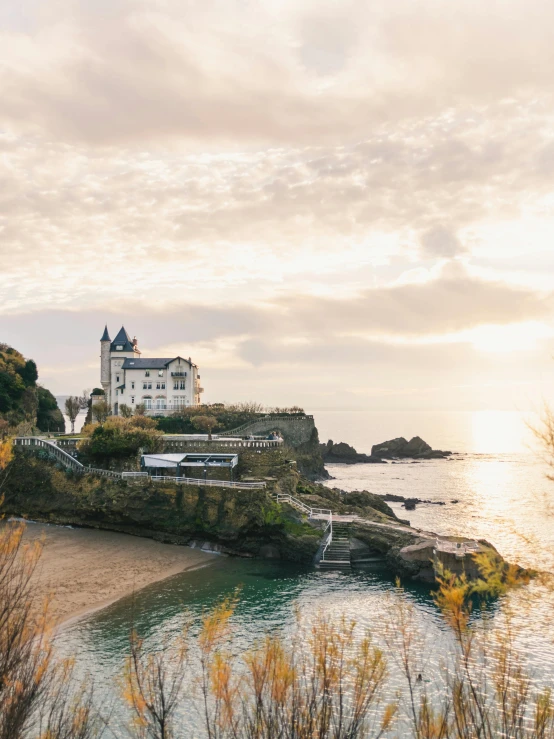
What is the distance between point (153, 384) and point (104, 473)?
4125 centimetres

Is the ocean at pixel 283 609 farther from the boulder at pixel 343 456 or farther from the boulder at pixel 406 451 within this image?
the boulder at pixel 406 451

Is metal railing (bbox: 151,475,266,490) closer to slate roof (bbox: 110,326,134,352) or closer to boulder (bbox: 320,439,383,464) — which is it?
slate roof (bbox: 110,326,134,352)

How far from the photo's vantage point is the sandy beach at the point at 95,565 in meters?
29.8

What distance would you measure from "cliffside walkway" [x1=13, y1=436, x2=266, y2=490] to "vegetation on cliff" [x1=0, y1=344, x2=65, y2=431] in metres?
19.1

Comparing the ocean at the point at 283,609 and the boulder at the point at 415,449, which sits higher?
the boulder at the point at 415,449

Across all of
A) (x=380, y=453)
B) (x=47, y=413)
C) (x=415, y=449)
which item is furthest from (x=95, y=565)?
(x=415, y=449)

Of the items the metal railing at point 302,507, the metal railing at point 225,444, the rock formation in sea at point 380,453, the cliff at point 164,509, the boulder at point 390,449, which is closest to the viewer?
the cliff at point 164,509

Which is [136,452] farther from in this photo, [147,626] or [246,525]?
[147,626]

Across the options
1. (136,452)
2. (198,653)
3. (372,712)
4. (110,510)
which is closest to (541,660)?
(372,712)

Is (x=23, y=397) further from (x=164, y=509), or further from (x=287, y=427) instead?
(x=164, y=509)

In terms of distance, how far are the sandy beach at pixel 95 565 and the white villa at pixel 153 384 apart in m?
42.5

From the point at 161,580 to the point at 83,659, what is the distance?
1095 cm

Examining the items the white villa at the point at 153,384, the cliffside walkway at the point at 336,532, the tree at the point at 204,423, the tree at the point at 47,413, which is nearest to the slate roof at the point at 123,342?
the white villa at the point at 153,384

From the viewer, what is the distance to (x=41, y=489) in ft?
158
